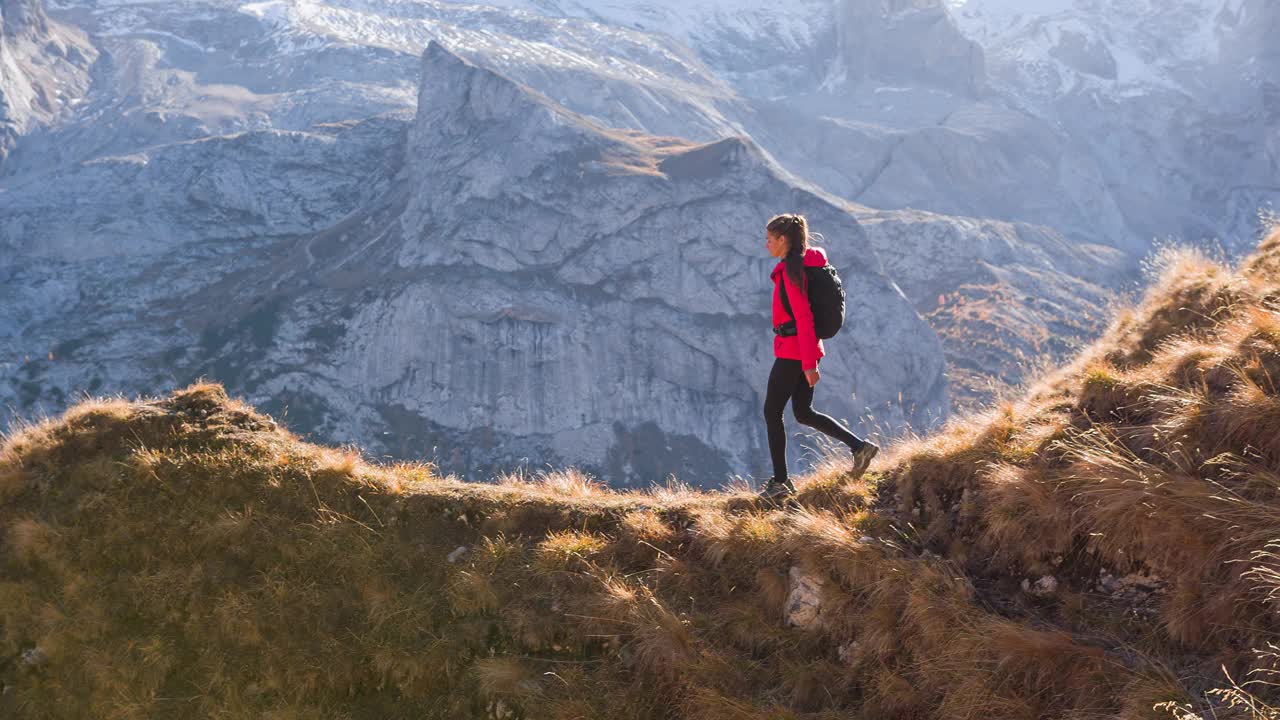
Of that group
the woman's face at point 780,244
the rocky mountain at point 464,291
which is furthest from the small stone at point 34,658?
the rocky mountain at point 464,291

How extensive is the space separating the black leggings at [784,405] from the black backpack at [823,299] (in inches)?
19.3

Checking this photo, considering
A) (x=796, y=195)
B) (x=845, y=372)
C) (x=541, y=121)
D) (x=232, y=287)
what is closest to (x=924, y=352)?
(x=845, y=372)

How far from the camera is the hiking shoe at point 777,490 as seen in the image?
7688mm

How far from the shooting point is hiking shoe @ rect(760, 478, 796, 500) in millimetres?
7688

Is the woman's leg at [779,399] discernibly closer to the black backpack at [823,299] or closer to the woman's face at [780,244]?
the black backpack at [823,299]

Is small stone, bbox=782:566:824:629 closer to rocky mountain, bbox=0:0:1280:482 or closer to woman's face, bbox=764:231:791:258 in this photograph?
woman's face, bbox=764:231:791:258

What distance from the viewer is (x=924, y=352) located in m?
149

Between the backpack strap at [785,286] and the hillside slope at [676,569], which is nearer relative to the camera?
the hillside slope at [676,569]

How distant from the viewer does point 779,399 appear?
25.8 ft

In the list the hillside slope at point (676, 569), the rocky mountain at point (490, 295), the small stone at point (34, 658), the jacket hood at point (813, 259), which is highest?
the jacket hood at point (813, 259)

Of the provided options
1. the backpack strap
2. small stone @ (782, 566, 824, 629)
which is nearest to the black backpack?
the backpack strap

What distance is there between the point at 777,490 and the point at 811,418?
35.5 inches

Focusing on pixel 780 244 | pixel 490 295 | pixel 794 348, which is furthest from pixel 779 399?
pixel 490 295

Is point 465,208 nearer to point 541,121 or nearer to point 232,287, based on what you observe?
point 541,121
